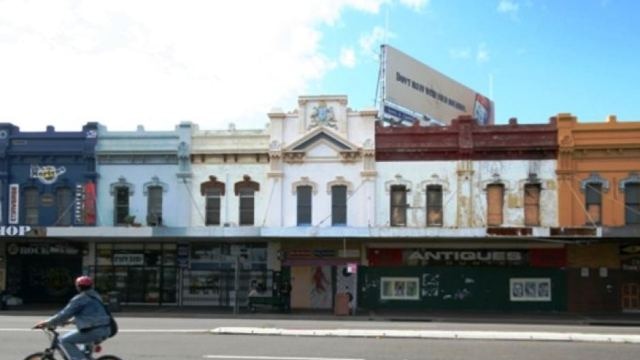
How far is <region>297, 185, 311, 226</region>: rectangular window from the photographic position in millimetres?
32219

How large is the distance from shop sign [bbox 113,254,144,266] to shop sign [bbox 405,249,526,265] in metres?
11.3

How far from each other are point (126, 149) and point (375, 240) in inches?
441

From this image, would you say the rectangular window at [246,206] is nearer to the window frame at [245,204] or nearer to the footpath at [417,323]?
the window frame at [245,204]

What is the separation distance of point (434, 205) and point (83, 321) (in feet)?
75.3

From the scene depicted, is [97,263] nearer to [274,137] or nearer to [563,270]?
[274,137]

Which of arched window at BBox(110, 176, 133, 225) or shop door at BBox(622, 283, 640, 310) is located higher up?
arched window at BBox(110, 176, 133, 225)

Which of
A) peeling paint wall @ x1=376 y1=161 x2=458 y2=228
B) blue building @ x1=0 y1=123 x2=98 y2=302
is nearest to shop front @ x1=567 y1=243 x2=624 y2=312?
peeling paint wall @ x1=376 y1=161 x2=458 y2=228

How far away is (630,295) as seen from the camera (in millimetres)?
30578

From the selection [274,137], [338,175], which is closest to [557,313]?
[338,175]

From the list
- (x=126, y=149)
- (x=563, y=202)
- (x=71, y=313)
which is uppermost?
(x=126, y=149)

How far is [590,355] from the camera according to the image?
14.2m

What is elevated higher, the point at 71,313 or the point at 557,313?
the point at 71,313

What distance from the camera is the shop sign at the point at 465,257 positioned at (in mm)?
31469

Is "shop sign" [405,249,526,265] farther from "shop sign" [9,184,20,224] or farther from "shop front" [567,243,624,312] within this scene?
"shop sign" [9,184,20,224]
